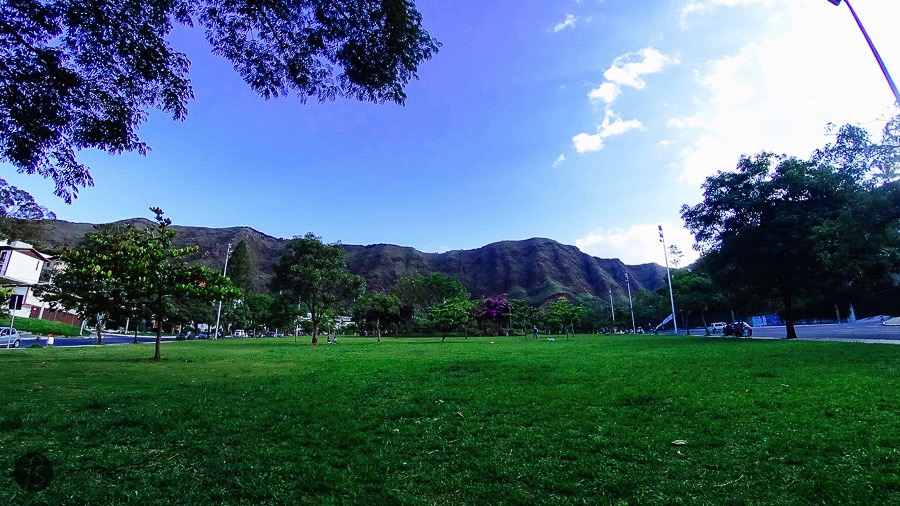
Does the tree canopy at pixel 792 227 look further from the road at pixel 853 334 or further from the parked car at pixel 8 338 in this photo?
the parked car at pixel 8 338

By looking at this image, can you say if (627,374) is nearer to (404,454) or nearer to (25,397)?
(404,454)

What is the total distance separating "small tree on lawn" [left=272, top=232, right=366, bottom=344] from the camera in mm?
38125

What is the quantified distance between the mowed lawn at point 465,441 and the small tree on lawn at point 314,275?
28.3 meters

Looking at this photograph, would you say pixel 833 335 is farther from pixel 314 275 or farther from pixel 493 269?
pixel 493 269

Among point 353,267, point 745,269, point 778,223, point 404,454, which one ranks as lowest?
point 404,454

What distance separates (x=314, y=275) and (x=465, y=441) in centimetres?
3392

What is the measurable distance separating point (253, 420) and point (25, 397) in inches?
210

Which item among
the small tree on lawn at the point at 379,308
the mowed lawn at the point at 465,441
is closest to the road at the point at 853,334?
the mowed lawn at the point at 465,441

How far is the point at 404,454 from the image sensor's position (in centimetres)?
514

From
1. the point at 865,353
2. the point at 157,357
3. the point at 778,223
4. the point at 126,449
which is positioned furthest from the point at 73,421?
the point at 778,223

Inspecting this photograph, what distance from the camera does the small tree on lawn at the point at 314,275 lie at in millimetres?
38125

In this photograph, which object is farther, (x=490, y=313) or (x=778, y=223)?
(x=490, y=313)

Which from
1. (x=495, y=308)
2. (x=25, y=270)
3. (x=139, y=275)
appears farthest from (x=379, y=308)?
(x=25, y=270)

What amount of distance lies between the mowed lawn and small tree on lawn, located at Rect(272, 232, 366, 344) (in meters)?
28.3
